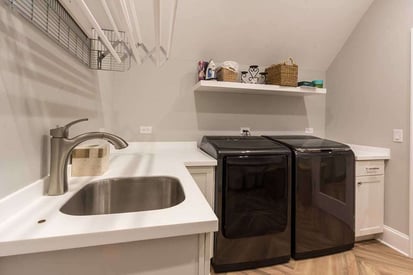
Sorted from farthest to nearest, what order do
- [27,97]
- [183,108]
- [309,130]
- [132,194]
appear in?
[309,130], [183,108], [132,194], [27,97]

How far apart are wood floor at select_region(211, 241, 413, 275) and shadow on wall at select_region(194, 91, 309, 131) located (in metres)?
1.46

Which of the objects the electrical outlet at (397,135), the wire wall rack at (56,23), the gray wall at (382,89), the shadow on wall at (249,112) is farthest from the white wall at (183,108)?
the electrical outlet at (397,135)

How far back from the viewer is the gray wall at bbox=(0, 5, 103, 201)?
71 cm

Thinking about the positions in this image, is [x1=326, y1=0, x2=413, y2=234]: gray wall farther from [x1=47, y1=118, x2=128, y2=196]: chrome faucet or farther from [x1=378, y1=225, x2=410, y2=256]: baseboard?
[x1=47, y1=118, x2=128, y2=196]: chrome faucet

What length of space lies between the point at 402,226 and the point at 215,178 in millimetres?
1839

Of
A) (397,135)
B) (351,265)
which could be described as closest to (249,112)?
(397,135)

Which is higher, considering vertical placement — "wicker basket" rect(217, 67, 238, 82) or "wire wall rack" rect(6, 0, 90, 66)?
"wicker basket" rect(217, 67, 238, 82)

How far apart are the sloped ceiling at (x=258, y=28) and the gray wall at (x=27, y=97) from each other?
3.64 ft

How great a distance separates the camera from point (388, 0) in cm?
214

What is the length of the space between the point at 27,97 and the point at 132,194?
66 cm

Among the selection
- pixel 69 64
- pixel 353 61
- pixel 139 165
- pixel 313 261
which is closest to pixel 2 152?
pixel 69 64

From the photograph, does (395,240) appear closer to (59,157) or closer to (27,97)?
(59,157)

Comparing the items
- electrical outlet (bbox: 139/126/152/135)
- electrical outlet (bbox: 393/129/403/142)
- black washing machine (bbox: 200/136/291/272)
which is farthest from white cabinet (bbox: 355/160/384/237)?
electrical outlet (bbox: 139/126/152/135)

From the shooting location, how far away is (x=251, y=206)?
1.75 meters
